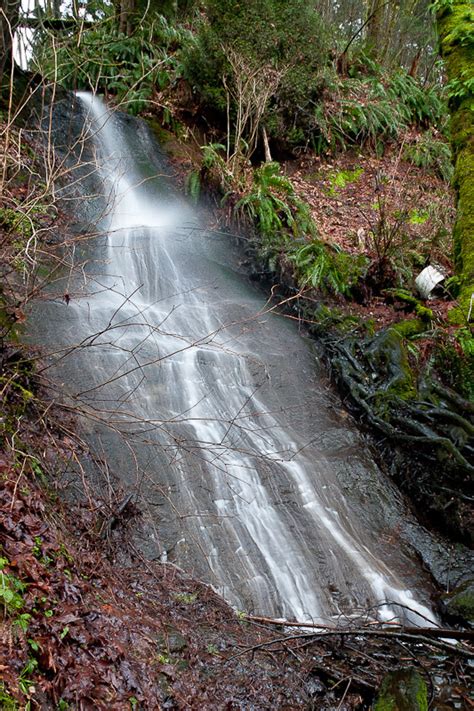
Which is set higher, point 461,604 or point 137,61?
point 137,61

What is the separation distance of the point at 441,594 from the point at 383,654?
1524 millimetres

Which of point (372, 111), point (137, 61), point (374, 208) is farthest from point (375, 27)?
point (374, 208)

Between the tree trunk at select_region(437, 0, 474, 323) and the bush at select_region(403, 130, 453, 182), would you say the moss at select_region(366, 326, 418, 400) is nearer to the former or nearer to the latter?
the tree trunk at select_region(437, 0, 474, 323)

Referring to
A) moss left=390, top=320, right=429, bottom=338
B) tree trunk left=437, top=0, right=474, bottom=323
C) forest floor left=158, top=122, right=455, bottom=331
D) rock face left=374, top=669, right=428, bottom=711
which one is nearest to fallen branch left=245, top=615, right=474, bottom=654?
rock face left=374, top=669, right=428, bottom=711

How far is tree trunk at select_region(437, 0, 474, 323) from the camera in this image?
19.7 feet

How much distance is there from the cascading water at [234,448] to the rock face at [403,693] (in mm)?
599

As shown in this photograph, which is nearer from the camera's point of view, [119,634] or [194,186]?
[119,634]

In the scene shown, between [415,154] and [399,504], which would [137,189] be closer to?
[415,154]

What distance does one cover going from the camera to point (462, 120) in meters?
6.14

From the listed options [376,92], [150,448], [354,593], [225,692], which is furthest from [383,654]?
[376,92]

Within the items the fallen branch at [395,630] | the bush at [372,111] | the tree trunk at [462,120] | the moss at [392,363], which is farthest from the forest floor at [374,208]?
the fallen branch at [395,630]

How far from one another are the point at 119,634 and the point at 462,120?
599cm

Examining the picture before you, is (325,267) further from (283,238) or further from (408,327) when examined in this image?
(408,327)

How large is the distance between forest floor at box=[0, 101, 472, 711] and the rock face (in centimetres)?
10
